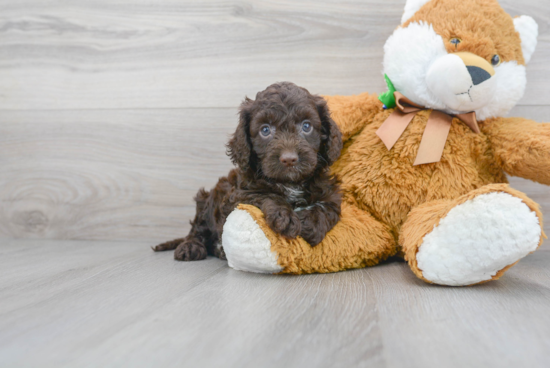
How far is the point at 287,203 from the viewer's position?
56.7 inches

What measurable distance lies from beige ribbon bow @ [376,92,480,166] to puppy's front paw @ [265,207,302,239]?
1.65 ft

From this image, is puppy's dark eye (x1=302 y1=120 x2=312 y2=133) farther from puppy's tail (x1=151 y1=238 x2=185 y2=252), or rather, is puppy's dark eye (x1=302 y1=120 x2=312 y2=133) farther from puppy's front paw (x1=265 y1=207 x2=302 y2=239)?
puppy's tail (x1=151 y1=238 x2=185 y2=252)

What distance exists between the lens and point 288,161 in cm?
134

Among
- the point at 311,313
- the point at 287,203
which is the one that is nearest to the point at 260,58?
the point at 287,203

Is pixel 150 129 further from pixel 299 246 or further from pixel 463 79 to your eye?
pixel 463 79

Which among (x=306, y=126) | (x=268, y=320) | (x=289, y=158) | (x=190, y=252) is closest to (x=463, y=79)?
(x=306, y=126)

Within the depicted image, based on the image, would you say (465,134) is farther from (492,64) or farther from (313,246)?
(313,246)

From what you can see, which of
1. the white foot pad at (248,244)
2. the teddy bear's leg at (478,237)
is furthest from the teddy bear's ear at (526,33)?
the white foot pad at (248,244)

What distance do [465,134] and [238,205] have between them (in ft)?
2.95

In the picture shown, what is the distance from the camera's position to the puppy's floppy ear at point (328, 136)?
Answer: 1506 mm

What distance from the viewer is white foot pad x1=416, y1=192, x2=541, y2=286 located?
1.13m

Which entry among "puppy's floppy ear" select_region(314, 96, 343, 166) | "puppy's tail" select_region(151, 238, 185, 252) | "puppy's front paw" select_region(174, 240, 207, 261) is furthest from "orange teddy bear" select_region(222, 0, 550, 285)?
"puppy's tail" select_region(151, 238, 185, 252)

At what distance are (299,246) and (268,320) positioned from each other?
1.37ft

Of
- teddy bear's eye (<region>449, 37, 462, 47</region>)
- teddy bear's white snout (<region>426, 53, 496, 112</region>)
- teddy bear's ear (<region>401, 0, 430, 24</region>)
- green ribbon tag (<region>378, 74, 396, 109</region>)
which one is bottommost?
green ribbon tag (<region>378, 74, 396, 109</region>)
